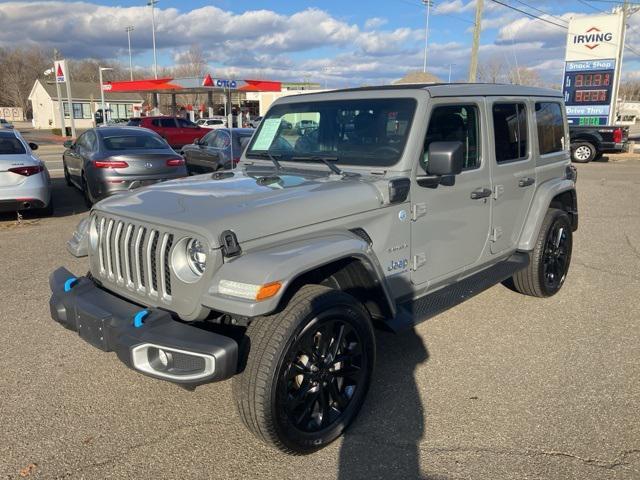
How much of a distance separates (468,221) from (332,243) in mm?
1603

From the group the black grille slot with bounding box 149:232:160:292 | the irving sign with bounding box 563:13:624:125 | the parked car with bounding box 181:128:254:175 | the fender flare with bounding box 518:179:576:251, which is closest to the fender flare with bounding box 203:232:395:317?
the black grille slot with bounding box 149:232:160:292

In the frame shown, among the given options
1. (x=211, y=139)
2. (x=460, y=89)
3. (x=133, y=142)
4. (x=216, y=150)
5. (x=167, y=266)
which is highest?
(x=460, y=89)

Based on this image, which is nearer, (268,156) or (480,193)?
(480,193)

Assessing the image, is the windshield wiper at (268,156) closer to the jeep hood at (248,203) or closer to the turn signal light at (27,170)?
the jeep hood at (248,203)

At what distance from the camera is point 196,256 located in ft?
9.19

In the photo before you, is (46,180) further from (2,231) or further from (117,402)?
(117,402)

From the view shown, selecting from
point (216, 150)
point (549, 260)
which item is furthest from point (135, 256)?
point (216, 150)

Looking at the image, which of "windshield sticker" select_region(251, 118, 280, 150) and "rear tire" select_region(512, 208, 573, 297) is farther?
"rear tire" select_region(512, 208, 573, 297)

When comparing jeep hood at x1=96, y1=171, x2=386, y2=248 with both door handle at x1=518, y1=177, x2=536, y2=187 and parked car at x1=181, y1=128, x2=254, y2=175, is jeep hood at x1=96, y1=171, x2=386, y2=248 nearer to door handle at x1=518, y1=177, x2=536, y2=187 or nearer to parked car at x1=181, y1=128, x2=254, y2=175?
door handle at x1=518, y1=177, x2=536, y2=187

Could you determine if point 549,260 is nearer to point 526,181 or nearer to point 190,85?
point 526,181

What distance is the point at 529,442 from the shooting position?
120 inches

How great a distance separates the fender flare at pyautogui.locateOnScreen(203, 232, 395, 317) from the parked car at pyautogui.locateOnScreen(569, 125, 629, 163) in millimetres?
19104

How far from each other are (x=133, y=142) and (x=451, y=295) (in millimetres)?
7770

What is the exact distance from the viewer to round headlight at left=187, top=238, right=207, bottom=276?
2.77 meters
